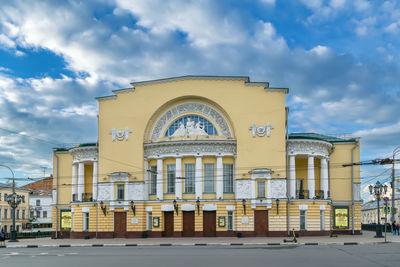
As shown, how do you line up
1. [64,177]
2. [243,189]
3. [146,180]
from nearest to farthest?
1. [243,189]
2. [146,180]
3. [64,177]

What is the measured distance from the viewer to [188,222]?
42469mm

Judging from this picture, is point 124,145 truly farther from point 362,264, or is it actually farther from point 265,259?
point 362,264

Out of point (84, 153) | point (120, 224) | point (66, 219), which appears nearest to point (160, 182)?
point (120, 224)

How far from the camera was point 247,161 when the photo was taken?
41.8 metres

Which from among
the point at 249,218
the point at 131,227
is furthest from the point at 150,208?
the point at 249,218

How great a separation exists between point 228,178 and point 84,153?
14.6 meters

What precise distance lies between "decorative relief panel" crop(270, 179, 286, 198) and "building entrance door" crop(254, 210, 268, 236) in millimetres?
1708

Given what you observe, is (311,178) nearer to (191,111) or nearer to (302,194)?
(302,194)

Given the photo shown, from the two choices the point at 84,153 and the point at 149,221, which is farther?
the point at 84,153

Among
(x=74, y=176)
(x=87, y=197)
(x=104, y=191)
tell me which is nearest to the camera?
(x=104, y=191)

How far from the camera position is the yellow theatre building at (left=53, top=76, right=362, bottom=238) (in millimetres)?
41344

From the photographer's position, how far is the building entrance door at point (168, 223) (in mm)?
43250

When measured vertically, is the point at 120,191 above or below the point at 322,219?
above

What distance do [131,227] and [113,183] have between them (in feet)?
14.6
